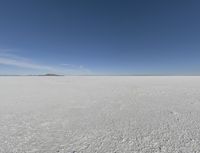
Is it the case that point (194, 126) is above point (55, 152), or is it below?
above

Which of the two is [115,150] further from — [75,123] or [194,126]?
[194,126]

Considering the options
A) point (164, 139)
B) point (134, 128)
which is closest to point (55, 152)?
point (134, 128)

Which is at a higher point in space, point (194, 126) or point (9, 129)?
point (194, 126)

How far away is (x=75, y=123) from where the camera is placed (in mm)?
3416

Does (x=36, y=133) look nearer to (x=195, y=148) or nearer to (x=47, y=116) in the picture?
(x=47, y=116)

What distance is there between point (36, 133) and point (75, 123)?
966 millimetres

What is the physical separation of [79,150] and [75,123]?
1234mm

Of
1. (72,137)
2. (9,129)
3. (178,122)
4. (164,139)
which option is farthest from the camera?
(178,122)

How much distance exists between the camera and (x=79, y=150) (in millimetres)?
2221

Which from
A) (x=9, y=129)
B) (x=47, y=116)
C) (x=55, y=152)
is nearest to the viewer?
(x=55, y=152)

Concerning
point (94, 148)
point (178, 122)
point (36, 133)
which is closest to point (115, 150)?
point (94, 148)

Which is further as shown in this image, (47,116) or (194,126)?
(47,116)

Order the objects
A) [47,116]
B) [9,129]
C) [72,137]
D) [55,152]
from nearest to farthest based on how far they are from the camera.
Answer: [55,152] → [72,137] → [9,129] → [47,116]

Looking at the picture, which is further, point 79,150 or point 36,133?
point 36,133
